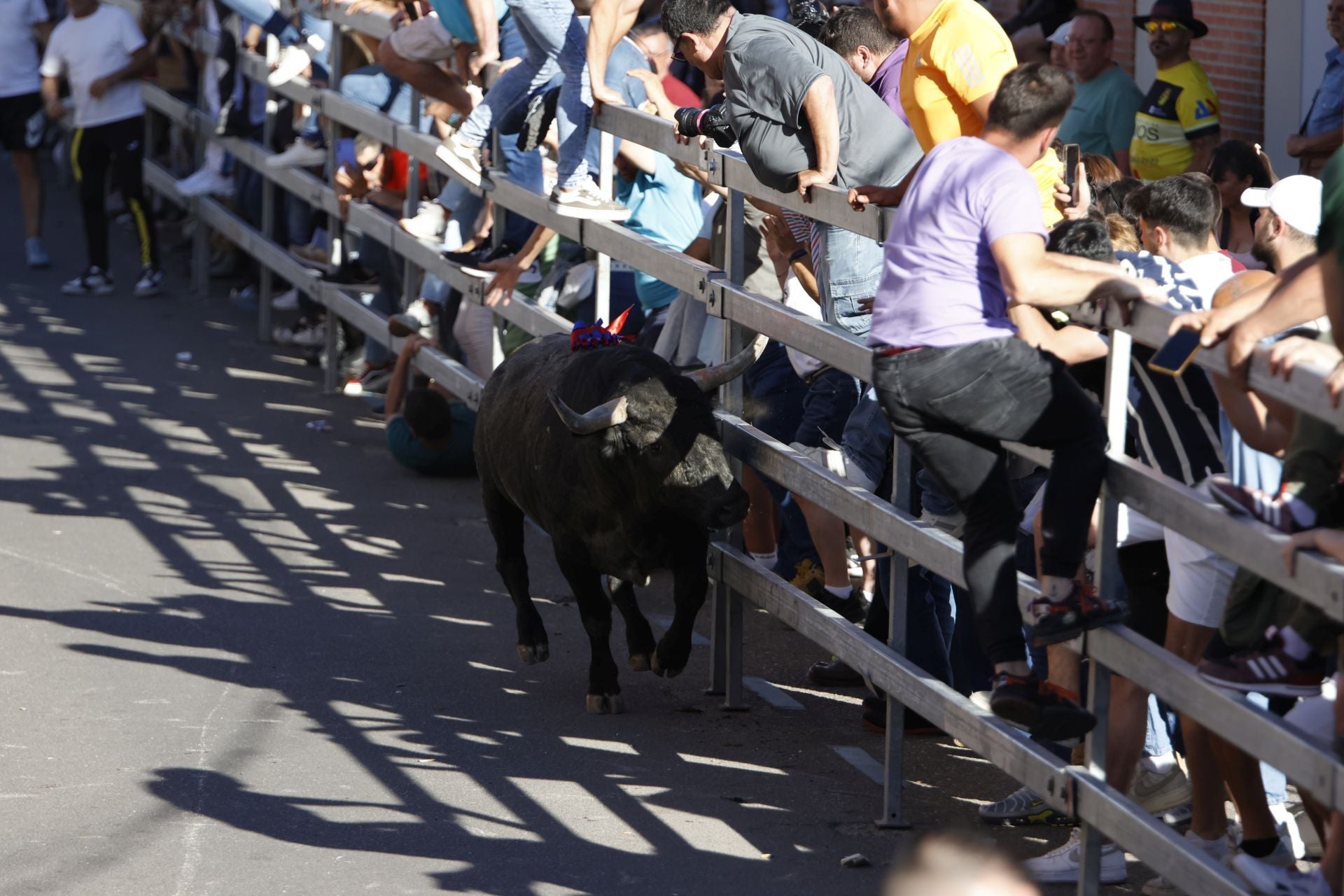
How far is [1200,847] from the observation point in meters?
4.89

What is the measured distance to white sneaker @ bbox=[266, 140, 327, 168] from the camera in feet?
41.8

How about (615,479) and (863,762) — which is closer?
(863,762)

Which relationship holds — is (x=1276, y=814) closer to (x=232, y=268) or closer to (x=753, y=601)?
(x=753, y=601)

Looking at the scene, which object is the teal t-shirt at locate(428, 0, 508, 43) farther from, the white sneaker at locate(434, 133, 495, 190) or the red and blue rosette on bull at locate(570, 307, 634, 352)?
the red and blue rosette on bull at locate(570, 307, 634, 352)

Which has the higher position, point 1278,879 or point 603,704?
point 1278,879

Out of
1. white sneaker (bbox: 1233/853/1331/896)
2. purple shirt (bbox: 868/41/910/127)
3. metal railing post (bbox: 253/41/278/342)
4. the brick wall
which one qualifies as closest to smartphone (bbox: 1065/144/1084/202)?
purple shirt (bbox: 868/41/910/127)

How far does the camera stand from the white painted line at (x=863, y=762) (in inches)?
248

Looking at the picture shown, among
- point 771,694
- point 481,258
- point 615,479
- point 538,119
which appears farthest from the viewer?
point 481,258

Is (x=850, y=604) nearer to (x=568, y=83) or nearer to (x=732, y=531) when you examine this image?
(x=732, y=531)

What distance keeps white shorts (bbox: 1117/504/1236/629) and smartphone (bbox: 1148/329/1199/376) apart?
0.84m

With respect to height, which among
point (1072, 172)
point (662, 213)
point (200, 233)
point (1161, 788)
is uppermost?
point (1072, 172)

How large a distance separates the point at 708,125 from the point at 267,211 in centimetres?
804

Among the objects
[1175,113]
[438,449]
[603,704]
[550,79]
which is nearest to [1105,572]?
[603,704]

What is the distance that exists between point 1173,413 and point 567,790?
252 cm
